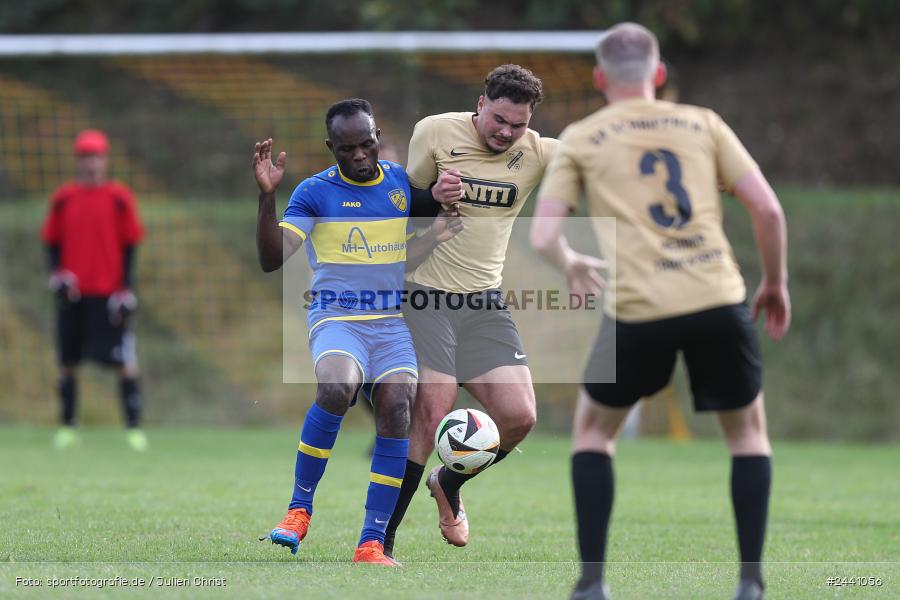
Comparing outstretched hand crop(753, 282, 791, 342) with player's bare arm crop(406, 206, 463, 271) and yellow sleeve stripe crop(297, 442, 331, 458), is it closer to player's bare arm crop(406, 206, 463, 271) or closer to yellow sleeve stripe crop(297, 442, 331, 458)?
player's bare arm crop(406, 206, 463, 271)

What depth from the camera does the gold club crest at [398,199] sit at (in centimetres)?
618

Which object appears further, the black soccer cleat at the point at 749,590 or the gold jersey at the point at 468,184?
the gold jersey at the point at 468,184

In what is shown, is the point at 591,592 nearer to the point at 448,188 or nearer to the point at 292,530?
the point at 292,530

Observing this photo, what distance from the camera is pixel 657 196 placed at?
445 centimetres

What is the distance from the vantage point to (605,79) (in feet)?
15.1

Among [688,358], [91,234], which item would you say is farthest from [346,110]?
[91,234]

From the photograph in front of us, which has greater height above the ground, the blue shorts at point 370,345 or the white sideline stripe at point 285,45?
the white sideline stripe at point 285,45

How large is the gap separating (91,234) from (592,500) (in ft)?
29.8

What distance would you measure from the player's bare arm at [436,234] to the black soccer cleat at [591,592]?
219 centimetres

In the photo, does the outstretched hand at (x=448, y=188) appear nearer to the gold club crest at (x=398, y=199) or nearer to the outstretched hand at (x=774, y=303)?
the gold club crest at (x=398, y=199)

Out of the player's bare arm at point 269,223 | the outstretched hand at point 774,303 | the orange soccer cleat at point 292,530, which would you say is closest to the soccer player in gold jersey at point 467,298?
the orange soccer cleat at point 292,530

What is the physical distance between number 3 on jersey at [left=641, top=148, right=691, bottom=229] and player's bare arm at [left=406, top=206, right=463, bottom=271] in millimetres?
1813

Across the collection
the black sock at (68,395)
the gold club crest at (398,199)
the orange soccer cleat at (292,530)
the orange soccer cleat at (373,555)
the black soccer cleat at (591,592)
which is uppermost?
the gold club crest at (398,199)

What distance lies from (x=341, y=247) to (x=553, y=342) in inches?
372
